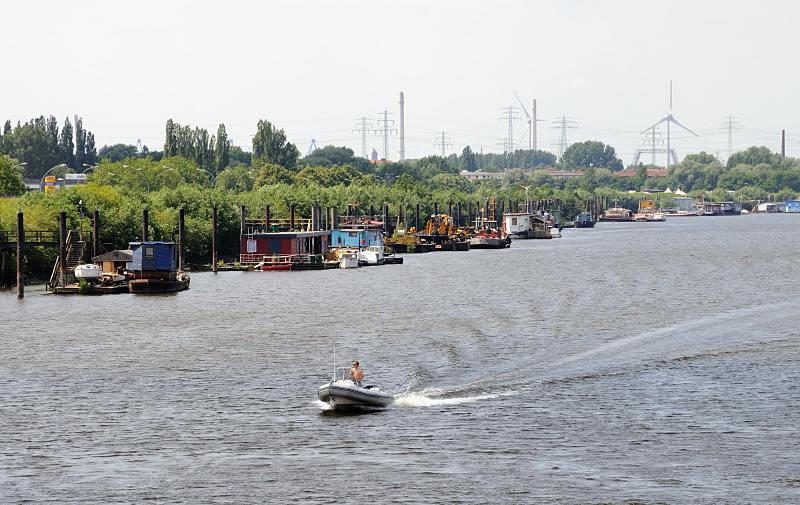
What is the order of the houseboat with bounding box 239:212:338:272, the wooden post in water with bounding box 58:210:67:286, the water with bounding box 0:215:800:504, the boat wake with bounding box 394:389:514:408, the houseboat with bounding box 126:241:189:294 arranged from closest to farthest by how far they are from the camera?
1. the water with bounding box 0:215:800:504
2. the boat wake with bounding box 394:389:514:408
3. the wooden post in water with bounding box 58:210:67:286
4. the houseboat with bounding box 126:241:189:294
5. the houseboat with bounding box 239:212:338:272

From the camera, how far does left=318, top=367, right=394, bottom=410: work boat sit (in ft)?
208

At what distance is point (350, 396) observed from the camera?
208 feet

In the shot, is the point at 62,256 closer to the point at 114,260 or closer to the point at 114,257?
the point at 114,260

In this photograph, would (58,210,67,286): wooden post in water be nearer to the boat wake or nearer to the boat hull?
the boat hull

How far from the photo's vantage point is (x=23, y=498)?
49.7 m

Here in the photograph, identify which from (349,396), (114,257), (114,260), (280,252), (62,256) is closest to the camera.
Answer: (349,396)

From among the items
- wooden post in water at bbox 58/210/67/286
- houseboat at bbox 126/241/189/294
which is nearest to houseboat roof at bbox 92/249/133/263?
houseboat at bbox 126/241/189/294

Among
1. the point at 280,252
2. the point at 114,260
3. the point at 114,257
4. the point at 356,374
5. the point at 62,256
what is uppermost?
the point at 62,256

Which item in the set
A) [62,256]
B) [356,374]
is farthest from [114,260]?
[356,374]

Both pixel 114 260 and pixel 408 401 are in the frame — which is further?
pixel 114 260

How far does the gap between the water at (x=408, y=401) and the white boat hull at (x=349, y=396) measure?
878 mm

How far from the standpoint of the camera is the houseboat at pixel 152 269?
127 m

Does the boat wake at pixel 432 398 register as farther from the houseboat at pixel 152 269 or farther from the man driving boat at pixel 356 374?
the houseboat at pixel 152 269

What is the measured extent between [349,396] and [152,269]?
69.8 m
